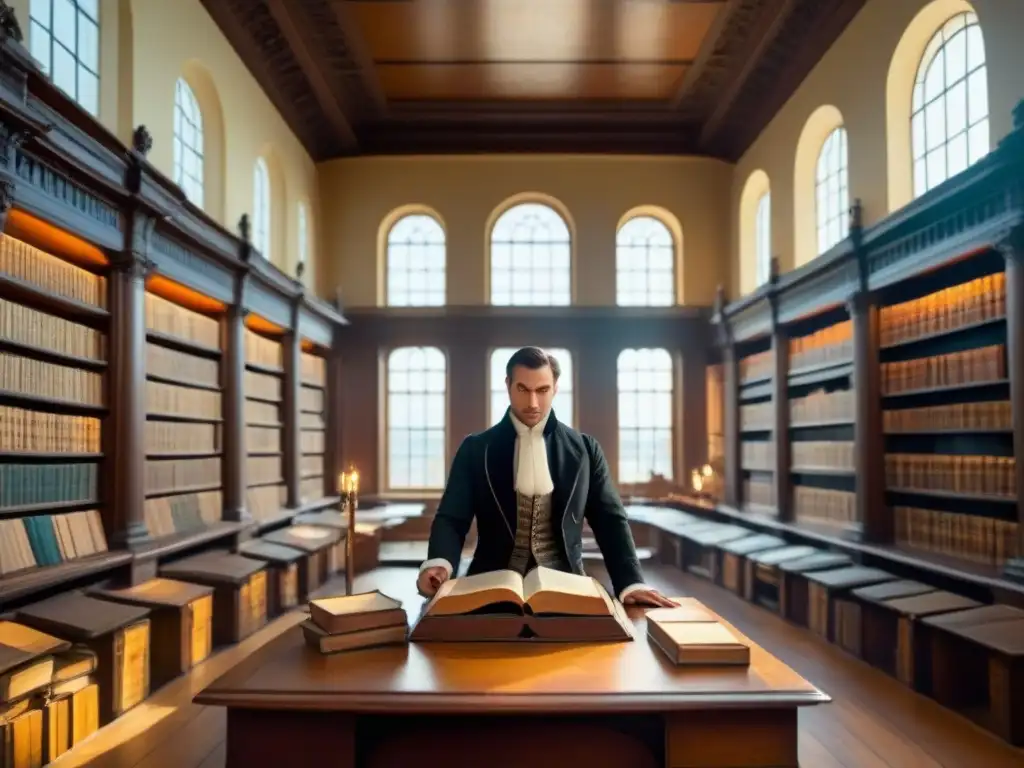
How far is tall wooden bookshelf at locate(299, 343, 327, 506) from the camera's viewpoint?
10.1 metres

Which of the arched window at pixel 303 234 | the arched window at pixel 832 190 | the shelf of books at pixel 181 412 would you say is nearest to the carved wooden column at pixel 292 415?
the arched window at pixel 303 234

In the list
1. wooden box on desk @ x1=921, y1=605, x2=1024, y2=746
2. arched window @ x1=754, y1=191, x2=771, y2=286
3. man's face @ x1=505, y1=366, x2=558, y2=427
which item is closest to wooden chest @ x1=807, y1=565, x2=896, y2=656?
wooden box on desk @ x1=921, y1=605, x2=1024, y2=746

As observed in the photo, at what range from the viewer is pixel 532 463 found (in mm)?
2947

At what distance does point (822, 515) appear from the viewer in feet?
24.4

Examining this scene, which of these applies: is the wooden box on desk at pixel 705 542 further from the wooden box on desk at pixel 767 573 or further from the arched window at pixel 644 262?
the arched window at pixel 644 262

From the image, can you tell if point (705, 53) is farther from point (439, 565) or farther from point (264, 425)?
point (439, 565)

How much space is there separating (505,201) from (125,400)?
23.0 ft

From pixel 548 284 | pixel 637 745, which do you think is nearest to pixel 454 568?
pixel 637 745

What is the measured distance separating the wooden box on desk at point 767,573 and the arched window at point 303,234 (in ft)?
20.5

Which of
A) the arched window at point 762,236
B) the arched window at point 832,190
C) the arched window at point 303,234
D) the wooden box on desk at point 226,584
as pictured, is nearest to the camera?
the wooden box on desk at point 226,584

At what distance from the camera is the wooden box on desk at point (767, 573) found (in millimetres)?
6984

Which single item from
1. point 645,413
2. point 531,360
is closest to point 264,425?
point 645,413

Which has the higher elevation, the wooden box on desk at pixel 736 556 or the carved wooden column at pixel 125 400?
the carved wooden column at pixel 125 400

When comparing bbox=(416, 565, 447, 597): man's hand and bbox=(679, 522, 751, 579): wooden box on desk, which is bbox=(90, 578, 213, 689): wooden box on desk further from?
bbox=(679, 522, 751, 579): wooden box on desk
